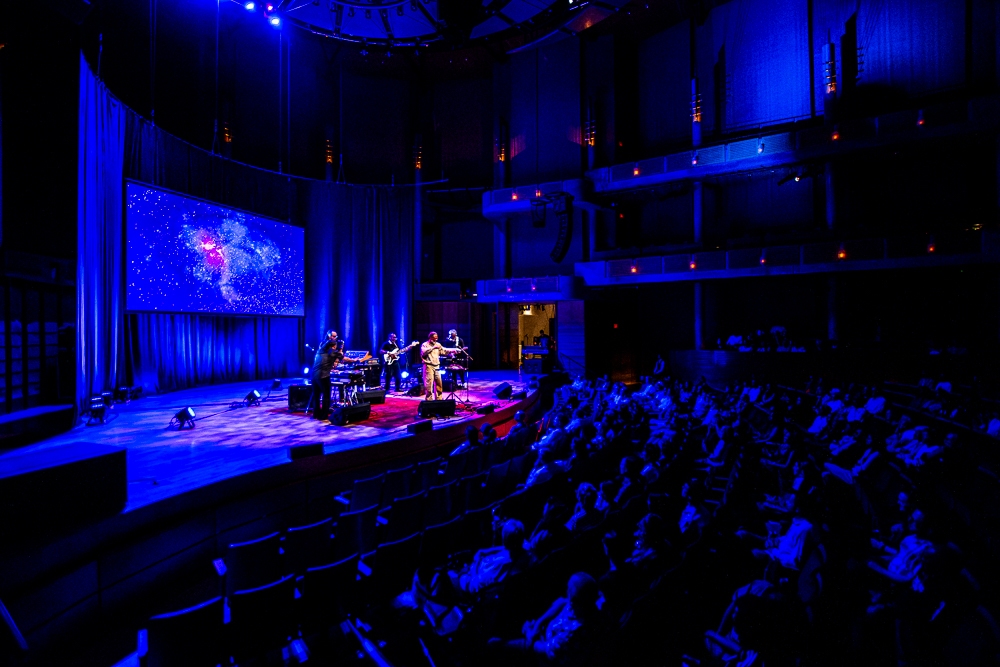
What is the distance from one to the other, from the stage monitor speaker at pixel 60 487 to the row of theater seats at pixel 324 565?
953mm

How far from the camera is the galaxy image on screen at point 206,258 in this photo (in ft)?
31.7

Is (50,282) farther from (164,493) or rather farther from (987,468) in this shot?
(987,468)

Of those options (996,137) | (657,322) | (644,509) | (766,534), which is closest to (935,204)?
(996,137)

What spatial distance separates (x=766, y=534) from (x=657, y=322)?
46.7 feet

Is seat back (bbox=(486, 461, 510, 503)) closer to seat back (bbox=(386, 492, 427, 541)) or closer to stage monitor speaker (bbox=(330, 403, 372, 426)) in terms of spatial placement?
seat back (bbox=(386, 492, 427, 541))

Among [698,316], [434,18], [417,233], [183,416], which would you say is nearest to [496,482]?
[183,416]

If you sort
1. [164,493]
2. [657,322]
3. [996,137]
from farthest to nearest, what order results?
1. [657,322]
2. [996,137]
3. [164,493]

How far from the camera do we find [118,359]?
9.82 metres

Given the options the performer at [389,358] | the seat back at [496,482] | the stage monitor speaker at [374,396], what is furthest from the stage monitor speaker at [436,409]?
the performer at [389,358]

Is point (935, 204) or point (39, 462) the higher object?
point (935, 204)

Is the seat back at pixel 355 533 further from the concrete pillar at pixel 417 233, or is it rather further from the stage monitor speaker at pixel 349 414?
the concrete pillar at pixel 417 233

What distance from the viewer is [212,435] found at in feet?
22.4

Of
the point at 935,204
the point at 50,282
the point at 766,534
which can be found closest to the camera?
the point at 766,534

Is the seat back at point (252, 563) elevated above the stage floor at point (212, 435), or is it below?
below
